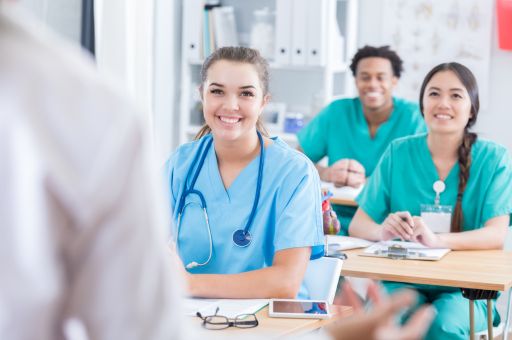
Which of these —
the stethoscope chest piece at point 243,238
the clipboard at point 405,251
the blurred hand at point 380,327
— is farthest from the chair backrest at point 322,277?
the blurred hand at point 380,327

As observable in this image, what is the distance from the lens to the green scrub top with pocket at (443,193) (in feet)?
10.4

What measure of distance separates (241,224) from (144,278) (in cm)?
200

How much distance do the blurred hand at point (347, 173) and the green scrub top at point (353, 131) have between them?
0.68ft

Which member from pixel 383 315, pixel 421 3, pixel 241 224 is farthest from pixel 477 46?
pixel 383 315

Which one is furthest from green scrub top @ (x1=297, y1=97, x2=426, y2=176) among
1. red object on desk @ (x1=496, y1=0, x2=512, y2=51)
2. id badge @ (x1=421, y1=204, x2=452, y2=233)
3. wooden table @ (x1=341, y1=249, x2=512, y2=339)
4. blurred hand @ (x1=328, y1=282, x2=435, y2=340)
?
blurred hand @ (x1=328, y1=282, x2=435, y2=340)

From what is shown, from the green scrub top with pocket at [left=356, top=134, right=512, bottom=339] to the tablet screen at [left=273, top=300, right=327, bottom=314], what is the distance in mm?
1051

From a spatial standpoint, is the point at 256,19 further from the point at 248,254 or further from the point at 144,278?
the point at 144,278

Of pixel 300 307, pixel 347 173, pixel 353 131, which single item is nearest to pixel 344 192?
pixel 347 173

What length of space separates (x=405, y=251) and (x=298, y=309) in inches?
41.4

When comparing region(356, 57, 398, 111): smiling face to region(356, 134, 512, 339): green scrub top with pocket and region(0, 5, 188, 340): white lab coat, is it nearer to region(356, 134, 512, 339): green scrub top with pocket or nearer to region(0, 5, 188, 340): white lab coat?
region(356, 134, 512, 339): green scrub top with pocket

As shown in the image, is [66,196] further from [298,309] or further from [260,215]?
[260,215]

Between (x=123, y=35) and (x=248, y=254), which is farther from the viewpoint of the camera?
(x=123, y=35)

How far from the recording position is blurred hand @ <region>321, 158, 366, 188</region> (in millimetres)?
4477

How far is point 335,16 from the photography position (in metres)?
5.47
